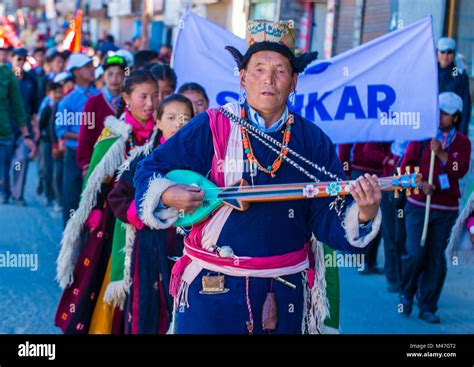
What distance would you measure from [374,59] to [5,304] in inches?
129

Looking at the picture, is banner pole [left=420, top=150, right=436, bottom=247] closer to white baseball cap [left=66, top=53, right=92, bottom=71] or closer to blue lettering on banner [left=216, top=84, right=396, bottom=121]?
blue lettering on banner [left=216, top=84, right=396, bottom=121]

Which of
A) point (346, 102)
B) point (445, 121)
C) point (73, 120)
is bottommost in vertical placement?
point (73, 120)

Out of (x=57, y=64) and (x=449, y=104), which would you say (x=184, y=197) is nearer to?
(x=449, y=104)

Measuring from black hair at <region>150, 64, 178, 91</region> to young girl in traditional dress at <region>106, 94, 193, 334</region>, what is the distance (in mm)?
1101

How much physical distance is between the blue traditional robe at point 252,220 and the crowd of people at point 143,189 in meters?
0.02

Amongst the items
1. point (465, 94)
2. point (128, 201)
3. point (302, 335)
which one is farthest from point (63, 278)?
point (465, 94)

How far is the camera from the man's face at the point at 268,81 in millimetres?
3646

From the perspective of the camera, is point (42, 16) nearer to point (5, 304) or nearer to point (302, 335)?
point (5, 304)

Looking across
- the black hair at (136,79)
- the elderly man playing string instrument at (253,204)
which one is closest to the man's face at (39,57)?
the black hair at (136,79)

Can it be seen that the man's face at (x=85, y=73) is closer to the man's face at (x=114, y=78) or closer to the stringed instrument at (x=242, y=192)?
the man's face at (x=114, y=78)

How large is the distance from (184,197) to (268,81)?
58cm

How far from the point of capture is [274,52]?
3693 mm

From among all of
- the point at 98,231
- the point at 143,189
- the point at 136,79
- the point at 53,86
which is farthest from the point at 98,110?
the point at 53,86

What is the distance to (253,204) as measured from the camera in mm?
3609
